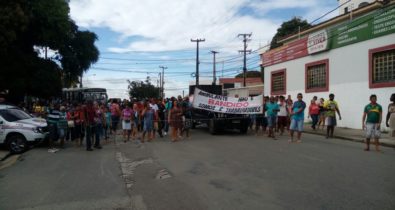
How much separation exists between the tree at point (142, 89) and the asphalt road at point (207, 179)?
80.6 meters

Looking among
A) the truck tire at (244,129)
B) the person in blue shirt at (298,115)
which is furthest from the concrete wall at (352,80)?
the person in blue shirt at (298,115)

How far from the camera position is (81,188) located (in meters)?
7.77

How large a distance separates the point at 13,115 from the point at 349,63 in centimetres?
1616

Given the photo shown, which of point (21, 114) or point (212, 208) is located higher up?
point (21, 114)

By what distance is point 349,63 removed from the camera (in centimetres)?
2052

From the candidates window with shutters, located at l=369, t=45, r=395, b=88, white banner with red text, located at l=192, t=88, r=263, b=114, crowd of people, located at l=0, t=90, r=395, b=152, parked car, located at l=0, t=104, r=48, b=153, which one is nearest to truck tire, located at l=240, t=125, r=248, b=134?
crowd of people, located at l=0, t=90, r=395, b=152

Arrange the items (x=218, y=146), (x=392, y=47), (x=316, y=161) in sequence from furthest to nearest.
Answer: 1. (x=392, y=47)
2. (x=218, y=146)
3. (x=316, y=161)

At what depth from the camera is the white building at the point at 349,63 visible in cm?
1791

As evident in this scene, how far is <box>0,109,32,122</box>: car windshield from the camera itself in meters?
14.4

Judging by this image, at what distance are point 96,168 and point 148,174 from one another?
1.80 m

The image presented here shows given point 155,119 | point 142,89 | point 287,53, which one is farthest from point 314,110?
point 142,89

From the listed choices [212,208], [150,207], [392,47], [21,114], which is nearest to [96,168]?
[150,207]

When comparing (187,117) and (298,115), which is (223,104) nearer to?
(187,117)

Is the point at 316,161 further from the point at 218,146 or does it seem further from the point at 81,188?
the point at 81,188
